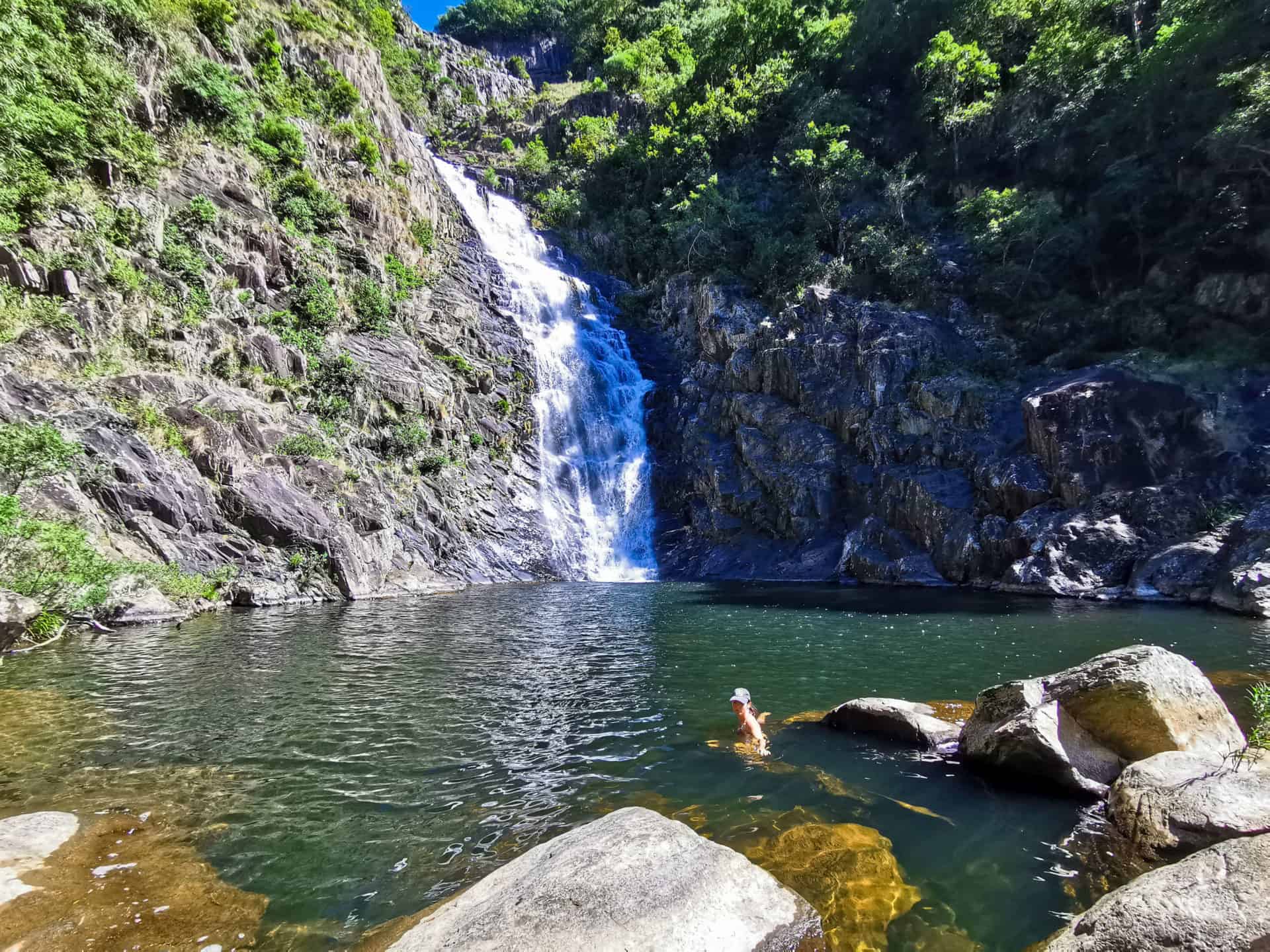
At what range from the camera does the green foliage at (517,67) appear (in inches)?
3403

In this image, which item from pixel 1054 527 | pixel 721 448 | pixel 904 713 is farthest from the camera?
pixel 721 448

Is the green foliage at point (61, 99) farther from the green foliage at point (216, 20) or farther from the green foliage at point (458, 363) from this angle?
the green foliage at point (458, 363)

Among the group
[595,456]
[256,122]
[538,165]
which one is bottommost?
[595,456]

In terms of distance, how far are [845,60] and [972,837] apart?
61802mm

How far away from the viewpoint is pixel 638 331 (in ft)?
169

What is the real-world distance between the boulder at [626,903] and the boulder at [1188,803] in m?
3.43

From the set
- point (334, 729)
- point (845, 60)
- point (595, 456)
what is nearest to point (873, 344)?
point (595, 456)

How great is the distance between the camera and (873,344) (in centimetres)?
3656

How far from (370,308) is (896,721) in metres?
37.2

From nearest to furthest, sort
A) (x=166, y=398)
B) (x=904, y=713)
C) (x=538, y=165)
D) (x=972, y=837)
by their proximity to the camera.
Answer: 1. (x=972, y=837)
2. (x=904, y=713)
3. (x=166, y=398)
4. (x=538, y=165)

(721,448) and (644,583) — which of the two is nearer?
(644,583)

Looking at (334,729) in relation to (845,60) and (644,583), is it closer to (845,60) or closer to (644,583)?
(644,583)

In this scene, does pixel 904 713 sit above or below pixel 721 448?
below

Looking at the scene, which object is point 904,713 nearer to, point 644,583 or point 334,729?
point 334,729
